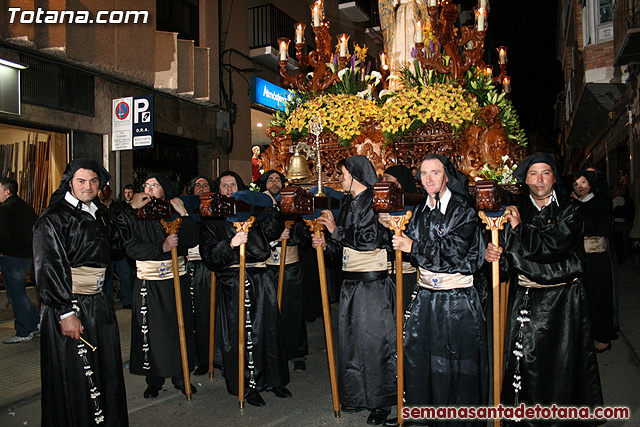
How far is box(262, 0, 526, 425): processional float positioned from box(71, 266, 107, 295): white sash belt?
6.95 feet

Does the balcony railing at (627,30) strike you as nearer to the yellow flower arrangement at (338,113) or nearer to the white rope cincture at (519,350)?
the yellow flower arrangement at (338,113)

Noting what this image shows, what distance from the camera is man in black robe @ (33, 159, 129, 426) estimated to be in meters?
3.42

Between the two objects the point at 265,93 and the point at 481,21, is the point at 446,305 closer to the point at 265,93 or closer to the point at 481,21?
the point at 481,21

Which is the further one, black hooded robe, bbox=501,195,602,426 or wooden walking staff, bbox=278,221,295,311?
wooden walking staff, bbox=278,221,295,311

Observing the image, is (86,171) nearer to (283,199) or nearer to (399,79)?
(283,199)

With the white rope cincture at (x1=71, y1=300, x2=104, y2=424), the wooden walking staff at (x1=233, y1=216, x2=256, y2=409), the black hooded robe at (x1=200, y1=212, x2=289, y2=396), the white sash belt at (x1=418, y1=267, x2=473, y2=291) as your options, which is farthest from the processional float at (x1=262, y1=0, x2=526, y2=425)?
the white rope cincture at (x1=71, y1=300, x2=104, y2=424)

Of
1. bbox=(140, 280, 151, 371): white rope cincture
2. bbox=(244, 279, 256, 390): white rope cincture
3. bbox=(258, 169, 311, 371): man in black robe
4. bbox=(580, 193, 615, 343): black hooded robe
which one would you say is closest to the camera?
bbox=(244, 279, 256, 390): white rope cincture

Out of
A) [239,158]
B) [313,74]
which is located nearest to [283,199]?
[313,74]

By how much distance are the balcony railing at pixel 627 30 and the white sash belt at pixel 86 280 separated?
9577 mm

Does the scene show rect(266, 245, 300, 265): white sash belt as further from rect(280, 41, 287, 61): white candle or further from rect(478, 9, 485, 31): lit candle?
rect(478, 9, 485, 31): lit candle

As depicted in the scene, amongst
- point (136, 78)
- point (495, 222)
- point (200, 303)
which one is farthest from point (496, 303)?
point (136, 78)

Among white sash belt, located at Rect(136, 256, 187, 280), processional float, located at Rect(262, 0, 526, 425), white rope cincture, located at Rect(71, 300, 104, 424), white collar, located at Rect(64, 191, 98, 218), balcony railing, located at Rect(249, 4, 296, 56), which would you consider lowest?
white rope cincture, located at Rect(71, 300, 104, 424)

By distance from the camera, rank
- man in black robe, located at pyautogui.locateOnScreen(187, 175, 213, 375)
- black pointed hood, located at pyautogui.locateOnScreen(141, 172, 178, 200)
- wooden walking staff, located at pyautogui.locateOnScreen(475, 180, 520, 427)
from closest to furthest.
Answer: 1. wooden walking staff, located at pyautogui.locateOnScreen(475, 180, 520, 427)
2. black pointed hood, located at pyautogui.locateOnScreen(141, 172, 178, 200)
3. man in black robe, located at pyautogui.locateOnScreen(187, 175, 213, 375)

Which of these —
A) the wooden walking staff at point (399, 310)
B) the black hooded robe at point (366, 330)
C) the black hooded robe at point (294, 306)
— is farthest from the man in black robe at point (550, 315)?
the black hooded robe at point (294, 306)
